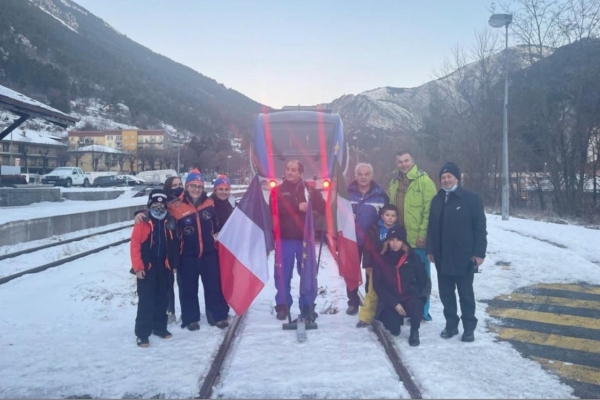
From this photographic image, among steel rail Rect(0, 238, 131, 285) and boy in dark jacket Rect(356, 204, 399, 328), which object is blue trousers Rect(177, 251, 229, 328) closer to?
boy in dark jacket Rect(356, 204, 399, 328)

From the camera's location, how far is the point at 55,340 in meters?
5.46

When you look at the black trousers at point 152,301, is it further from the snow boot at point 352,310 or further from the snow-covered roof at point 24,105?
the snow-covered roof at point 24,105

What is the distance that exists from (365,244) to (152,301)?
2.48m

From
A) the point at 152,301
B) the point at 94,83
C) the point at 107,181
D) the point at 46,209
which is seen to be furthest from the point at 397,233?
the point at 94,83

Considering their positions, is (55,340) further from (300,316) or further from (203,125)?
(203,125)

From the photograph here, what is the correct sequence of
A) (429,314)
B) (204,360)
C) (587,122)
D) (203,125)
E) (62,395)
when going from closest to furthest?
(62,395) → (204,360) → (429,314) → (587,122) → (203,125)

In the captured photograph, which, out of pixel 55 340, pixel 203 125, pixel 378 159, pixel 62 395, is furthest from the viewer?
pixel 203 125

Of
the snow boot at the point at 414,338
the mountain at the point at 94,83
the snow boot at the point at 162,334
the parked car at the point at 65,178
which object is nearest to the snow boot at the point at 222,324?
the snow boot at the point at 162,334

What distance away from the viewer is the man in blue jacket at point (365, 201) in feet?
20.2

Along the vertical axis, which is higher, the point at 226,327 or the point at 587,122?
the point at 587,122

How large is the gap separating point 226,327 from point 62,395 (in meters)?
2.05

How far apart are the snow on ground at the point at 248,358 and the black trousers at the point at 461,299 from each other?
0.21 m

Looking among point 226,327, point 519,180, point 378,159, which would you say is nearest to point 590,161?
point 519,180

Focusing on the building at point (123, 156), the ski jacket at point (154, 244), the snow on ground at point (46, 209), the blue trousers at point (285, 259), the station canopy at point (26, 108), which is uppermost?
the building at point (123, 156)
